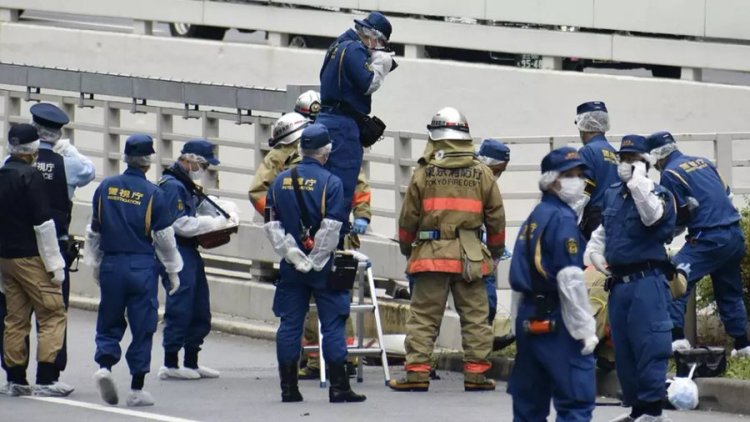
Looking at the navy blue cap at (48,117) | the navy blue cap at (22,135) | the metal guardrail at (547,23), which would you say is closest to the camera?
the navy blue cap at (22,135)

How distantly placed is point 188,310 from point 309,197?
6.41 ft

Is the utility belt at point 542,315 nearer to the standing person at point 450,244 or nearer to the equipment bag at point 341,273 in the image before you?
the equipment bag at point 341,273

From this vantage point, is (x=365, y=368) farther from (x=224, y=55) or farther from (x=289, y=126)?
(x=224, y=55)

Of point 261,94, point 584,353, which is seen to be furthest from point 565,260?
point 261,94

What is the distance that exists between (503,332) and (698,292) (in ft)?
5.31

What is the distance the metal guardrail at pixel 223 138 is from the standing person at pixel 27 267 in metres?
3.75

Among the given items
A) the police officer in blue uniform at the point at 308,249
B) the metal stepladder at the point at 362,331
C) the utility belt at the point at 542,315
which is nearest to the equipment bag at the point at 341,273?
the police officer in blue uniform at the point at 308,249

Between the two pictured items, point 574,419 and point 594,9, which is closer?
point 574,419

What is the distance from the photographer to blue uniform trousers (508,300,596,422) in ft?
35.6

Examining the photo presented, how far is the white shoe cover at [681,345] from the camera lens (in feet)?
44.3

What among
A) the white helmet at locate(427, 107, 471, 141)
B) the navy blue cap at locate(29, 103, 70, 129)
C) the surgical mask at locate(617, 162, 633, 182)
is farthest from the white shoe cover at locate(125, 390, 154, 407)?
the surgical mask at locate(617, 162, 633, 182)

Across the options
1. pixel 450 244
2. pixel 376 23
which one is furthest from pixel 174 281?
pixel 376 23

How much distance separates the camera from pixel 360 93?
14.5 meters

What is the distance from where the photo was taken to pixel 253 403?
13.6 metres
